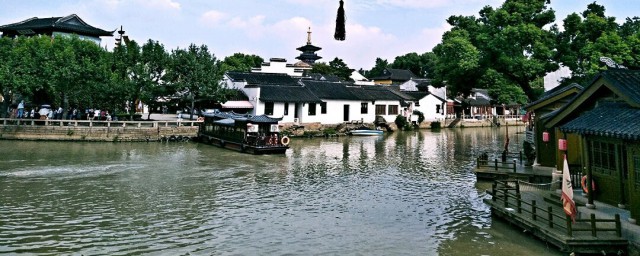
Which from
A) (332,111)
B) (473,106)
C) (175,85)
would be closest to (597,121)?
(175,85)

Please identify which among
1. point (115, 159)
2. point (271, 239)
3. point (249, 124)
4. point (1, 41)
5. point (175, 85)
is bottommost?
point (271, 239)

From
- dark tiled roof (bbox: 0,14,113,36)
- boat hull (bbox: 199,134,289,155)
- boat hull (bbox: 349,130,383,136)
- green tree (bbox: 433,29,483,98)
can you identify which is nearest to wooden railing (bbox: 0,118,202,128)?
boat hull (bbox: 199,134,289,155)

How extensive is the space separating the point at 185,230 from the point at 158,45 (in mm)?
→ 34139

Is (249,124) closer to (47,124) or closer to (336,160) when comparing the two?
(336,160)

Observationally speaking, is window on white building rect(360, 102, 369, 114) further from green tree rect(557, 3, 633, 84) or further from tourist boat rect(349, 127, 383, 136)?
green tree rect(557, 3, 633, 84)

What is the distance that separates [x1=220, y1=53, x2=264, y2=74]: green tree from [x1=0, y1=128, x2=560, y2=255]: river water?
156 ft

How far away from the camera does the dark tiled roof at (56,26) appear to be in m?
52.1

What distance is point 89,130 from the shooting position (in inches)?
1547

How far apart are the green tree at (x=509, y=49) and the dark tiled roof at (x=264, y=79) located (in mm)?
25419

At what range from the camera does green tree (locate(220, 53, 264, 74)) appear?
7812 cm

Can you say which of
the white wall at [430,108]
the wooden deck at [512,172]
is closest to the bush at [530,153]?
the wooden deck at [512,172]

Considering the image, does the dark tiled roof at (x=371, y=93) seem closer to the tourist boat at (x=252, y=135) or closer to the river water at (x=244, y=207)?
the tourist boat at (x=252, y=135)

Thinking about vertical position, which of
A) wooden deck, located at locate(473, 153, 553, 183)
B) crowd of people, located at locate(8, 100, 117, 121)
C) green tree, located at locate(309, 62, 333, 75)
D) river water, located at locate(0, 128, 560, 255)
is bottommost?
river water, located at locate(0, 128, 560, 255)

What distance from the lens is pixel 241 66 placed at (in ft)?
259
